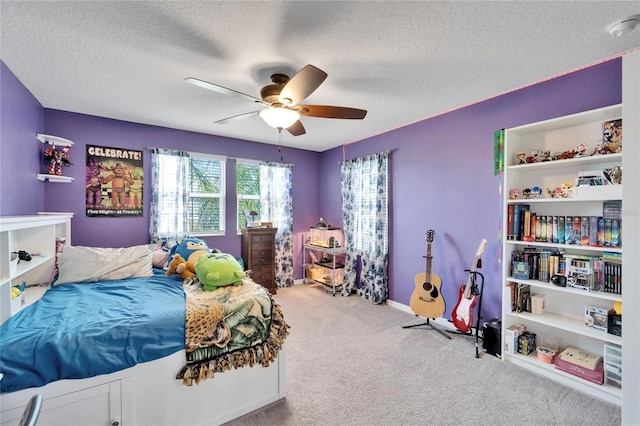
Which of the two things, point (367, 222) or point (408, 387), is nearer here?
point (408, 387)

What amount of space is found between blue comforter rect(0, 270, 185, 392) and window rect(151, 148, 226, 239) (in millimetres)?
1867

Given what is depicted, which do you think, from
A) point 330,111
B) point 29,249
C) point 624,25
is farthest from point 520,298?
point 29,249

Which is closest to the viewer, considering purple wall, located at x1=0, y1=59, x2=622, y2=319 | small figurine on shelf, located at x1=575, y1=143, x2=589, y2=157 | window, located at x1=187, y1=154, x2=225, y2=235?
small figurine on shelf, located at x1=575, y1=143, x2=589, y2=157

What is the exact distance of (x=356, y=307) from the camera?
3.95 meters

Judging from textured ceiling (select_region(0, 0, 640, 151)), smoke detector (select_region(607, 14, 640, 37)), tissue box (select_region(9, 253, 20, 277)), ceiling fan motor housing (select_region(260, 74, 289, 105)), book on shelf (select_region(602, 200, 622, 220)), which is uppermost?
textured ceiling (select_region(0, 0, 640, 151))

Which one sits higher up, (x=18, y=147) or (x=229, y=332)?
(x=18, y=147)

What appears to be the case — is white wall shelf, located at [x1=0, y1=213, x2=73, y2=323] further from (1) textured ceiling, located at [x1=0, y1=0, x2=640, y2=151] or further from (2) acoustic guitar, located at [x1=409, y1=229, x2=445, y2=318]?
(2) acoustic guitar, located at [x1=409, y1=229, x2=445, y2=318]

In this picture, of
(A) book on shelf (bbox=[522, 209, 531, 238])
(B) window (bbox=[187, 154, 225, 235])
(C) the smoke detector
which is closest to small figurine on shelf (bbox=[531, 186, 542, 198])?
(A) book on shelf (bbox=[522, 209, 531, 238])

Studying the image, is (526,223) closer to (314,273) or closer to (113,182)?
(314,273)

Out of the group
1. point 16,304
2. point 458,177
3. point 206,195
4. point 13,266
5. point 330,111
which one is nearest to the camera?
point 13,266

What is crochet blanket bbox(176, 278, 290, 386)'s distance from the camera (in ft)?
5.70

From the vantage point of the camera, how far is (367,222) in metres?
4.35

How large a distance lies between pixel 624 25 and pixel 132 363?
3509 millimetres

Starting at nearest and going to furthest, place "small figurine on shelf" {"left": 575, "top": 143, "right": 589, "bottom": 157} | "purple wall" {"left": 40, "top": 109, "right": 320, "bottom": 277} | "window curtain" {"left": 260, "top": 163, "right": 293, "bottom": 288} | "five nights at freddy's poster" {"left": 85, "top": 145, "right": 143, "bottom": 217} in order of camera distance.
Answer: "small figurine on shelf" {"left": 575, "top": 143, "right": 589, "bottom": 157}, "purple wall" {"left": 40, "top": 109, "right": 320, "bottom": 277}, "five nights at freddy's poster" {"left": 85, "top": 145, "right": 143, "bottom": 217}, "window curtain" {"left": 260, "top": 163, "right": 293, "bottom": 288}
